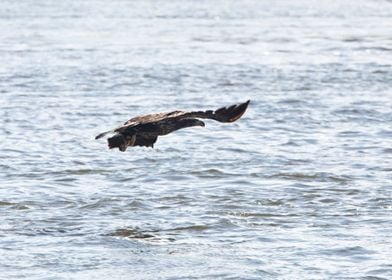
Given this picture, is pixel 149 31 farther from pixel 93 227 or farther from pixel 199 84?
pixel 93 227

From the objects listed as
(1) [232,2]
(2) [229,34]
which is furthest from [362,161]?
(1) [232,2]

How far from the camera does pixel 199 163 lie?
15.5 metres

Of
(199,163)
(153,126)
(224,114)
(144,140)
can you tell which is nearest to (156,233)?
(144,140)

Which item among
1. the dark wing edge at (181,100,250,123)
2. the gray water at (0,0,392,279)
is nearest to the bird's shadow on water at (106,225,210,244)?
the gray water at (0,0,392,279)

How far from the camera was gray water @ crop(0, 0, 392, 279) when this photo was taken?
425 inches

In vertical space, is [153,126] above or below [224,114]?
below

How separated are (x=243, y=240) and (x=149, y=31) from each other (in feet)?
80.9

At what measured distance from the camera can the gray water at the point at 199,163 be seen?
1080 cm

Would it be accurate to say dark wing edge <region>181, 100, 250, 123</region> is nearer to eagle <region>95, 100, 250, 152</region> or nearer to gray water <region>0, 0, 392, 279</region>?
eagle <region>95, 100, 250, 152</region>

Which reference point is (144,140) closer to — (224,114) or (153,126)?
(153,126)

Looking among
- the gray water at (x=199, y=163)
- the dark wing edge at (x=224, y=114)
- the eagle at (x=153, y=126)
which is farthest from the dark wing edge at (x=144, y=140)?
the gray water at (x=199, y=163)

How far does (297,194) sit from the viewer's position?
44.5ft

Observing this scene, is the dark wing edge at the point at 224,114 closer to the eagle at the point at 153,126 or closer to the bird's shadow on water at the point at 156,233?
the eagle at the point at 153,126

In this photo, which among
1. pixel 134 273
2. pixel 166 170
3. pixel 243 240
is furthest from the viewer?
pixel 166 170
